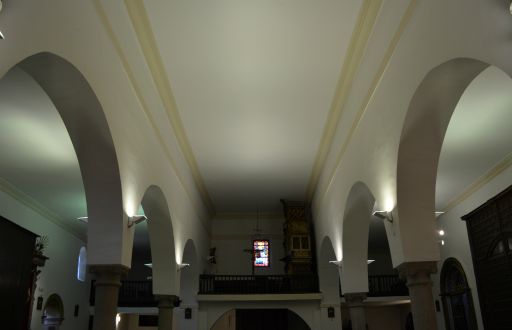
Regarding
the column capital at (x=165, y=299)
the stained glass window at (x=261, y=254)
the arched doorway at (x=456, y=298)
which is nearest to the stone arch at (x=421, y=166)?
the column capital at (x=165, y=299)

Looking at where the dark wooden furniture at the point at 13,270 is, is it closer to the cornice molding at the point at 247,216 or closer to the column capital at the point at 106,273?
the column capital at the point at 106,273

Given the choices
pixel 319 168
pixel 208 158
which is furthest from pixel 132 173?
pixel 319 168

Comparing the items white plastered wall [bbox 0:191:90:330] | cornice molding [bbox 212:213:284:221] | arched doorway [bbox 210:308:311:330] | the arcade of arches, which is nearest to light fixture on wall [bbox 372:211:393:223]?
the arcade of arches

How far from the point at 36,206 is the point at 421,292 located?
1190cm

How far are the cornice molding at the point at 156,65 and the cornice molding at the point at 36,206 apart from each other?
15.9 feet

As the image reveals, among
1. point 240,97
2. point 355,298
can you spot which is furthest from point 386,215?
point 355,298

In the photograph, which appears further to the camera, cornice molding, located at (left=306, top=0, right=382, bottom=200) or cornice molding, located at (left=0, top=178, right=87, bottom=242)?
cornice molding, located at (left=0, top=178, right=87, bottom=242)

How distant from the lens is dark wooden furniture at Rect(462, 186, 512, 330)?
10.8m

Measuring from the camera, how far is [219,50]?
8570mm

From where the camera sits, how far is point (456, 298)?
15.6 meters

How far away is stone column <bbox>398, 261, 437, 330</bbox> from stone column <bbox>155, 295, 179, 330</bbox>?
6.61 meters

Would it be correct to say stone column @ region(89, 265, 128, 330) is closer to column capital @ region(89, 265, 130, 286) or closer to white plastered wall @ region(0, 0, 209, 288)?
column capital @ region(89, 265, 130, 286)

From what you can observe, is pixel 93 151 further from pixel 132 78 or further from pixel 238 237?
pixel 238 237

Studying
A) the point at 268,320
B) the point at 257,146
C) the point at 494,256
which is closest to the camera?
the point at 494,256
